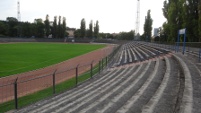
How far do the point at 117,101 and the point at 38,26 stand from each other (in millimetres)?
118284

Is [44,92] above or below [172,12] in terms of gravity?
below

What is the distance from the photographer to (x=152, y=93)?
33.1 ft

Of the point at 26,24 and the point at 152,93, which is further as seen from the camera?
the point at 26,24

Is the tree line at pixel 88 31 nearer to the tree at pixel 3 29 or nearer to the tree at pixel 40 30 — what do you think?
the tree at pixel 40 30

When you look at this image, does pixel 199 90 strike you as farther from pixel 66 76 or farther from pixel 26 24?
pixel 26 24

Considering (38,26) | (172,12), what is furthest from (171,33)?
(38,26)

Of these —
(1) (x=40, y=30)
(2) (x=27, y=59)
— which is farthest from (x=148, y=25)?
(1) (x=40, y=30)

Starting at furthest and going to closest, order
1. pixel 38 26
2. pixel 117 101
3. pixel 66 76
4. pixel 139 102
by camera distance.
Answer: pixel 38 26 < pixel 66 76 < pixel 117 101 < pixel 139 102

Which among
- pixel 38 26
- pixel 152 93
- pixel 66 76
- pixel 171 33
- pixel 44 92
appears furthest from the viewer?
pixel 38 26

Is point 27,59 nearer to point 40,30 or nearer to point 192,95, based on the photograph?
point 192,95

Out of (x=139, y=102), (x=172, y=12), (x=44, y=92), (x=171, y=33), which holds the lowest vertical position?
(x=44, y=92)

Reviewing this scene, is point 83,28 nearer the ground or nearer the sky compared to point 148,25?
nearer the sky

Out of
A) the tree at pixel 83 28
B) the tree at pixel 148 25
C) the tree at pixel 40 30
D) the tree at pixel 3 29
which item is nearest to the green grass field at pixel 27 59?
the tree at pixel 148 25

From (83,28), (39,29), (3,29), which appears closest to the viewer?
(3,29)
